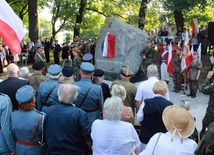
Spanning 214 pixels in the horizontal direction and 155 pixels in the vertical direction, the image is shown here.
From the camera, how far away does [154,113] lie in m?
3.83

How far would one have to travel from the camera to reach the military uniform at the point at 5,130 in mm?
3551

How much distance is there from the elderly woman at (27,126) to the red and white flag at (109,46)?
9.01 meters

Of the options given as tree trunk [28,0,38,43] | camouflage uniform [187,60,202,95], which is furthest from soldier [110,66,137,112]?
tree trunk [28,0,38,43]

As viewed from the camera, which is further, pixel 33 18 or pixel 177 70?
pixel 33 18

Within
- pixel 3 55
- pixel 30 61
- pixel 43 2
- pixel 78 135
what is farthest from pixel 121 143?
pixel 43 2

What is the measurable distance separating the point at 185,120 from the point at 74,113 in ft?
4.44

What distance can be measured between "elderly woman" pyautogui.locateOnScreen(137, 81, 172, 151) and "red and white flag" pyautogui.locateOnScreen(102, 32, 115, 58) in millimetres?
8472

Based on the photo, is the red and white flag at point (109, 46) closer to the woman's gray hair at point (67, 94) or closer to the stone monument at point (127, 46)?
the stone monument at point (127, 46)

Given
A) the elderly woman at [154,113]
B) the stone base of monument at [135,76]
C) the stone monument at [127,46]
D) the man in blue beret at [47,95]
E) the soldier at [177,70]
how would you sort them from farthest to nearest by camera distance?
the stone base of monument at [135,76] → the stone monument at [127,46] → the soldier at [177,70] → the man in blue beret at [47,95] → the elderly woman at [154,113]

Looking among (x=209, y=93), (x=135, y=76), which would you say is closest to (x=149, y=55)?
(x=135, y=76)

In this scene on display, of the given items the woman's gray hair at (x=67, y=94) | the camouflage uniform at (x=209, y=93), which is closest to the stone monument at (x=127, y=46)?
the camouflage uniform at (x=209, y=93)

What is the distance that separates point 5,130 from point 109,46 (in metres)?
9.22

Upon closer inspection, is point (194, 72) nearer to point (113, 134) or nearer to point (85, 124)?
point (85, 124)

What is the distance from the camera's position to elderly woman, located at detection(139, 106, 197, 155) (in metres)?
2.65
